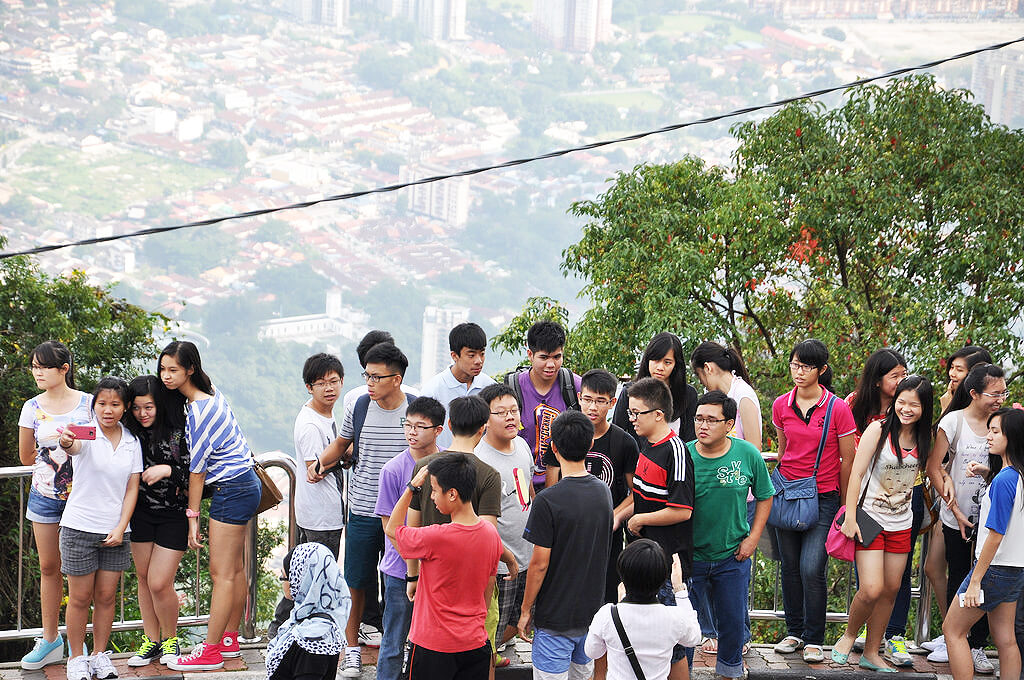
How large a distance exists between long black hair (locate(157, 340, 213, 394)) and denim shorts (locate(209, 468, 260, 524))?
496 millimetres

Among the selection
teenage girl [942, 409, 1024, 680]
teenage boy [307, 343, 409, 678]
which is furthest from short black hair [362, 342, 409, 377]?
teenage girl [942, 409, 1024, 680]

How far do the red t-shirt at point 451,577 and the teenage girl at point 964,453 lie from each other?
8.98ft

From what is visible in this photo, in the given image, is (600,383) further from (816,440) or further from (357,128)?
(357,128)

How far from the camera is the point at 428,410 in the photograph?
5.05 metres

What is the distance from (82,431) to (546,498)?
96.5 inches

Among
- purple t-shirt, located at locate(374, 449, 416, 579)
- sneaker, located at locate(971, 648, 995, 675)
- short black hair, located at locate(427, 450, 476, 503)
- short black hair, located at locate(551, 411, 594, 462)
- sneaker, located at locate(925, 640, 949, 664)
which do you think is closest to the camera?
short black hair, located at locate(427, 450, 476, 503)

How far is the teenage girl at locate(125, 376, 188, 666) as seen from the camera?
547cm

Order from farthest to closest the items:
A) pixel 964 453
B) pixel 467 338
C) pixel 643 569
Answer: pixel 467 338
pixel 964 453
pixel 643 569

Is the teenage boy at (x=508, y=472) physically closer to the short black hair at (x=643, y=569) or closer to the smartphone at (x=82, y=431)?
the short black hair at (x=643, y=569)

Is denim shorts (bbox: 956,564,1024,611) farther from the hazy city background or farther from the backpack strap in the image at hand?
the hazy city background

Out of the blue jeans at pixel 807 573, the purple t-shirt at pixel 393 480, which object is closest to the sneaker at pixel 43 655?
the purple t-shirt at pixel 393 480

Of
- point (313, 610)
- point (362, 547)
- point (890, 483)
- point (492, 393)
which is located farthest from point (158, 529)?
point (890, 483)

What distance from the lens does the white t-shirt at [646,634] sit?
4.29 m

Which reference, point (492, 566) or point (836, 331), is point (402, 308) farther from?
point (492, 566)
